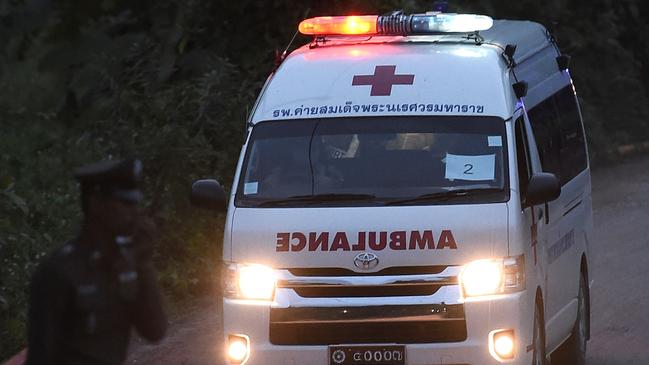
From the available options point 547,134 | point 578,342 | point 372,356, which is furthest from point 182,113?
point 372,356

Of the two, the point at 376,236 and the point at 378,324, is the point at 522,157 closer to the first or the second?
the point at 376,236

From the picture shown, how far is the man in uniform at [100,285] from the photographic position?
17.9 feet

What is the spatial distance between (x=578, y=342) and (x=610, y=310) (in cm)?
277

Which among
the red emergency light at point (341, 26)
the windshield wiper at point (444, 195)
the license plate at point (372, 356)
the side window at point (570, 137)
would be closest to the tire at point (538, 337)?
the windshield wiper at point (444, 195)

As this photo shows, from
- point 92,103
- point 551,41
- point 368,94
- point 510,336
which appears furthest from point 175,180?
point 92,103

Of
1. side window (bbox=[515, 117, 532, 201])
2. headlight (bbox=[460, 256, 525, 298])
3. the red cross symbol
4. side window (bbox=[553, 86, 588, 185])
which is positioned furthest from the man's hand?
side window (bbox=[553, 86, 588, 185])

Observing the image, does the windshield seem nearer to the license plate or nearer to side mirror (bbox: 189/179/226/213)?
side mirror (bbox: 189/179/226/213)

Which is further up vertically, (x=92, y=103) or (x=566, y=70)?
(x=92, y=103)

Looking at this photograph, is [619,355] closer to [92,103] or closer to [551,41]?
[551,41]

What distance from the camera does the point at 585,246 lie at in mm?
12102

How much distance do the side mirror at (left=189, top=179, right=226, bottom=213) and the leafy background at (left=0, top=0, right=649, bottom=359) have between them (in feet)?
2.29

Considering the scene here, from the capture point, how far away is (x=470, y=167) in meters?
9.54

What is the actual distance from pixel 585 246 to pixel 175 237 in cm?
539

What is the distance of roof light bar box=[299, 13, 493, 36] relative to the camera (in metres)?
10.6
